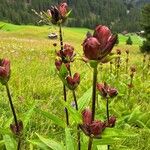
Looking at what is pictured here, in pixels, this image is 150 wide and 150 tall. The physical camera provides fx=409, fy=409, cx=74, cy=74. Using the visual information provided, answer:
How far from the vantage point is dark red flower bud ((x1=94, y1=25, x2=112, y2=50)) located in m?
2.12

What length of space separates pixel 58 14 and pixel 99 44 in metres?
1.30

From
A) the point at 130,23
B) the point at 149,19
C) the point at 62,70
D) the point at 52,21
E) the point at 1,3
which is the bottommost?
the point at 130,23

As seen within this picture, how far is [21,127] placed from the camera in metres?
2.88

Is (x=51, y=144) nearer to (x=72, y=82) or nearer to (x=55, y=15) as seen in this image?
(x=72, y=82)

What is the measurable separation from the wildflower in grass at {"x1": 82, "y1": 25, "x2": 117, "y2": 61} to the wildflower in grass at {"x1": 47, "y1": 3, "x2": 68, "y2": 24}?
3.91ft

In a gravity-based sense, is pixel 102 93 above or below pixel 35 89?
above

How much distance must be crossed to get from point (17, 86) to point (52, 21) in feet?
11.9

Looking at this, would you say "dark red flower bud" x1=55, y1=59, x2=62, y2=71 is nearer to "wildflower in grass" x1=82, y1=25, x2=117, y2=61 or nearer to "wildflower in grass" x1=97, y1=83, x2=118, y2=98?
"wildflower in grass" x1=97, y1=83, x2=118, y2=98

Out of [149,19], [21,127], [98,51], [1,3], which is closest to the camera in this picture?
[98,51]

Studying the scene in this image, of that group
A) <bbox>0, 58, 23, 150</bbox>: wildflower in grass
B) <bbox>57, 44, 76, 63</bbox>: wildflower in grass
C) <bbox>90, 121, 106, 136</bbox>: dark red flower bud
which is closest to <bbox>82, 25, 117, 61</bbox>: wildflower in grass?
<bbox>90, 121, 106, 136</bbox>: dark red flower bud

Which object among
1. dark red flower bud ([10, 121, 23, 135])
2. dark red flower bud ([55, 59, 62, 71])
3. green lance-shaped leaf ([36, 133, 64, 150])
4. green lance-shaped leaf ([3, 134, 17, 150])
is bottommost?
green lance-shaped leaf ([3, 134, 17, 150])

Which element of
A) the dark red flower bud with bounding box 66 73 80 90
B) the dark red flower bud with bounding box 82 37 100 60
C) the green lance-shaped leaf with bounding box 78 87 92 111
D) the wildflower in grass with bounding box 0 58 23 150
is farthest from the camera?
the green lance-shaped leaf with bounding box 78 87 92 111

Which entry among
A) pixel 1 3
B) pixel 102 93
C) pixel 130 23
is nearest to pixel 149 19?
pixel 102 93

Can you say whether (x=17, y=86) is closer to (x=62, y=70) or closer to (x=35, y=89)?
(x=35, y=89)
